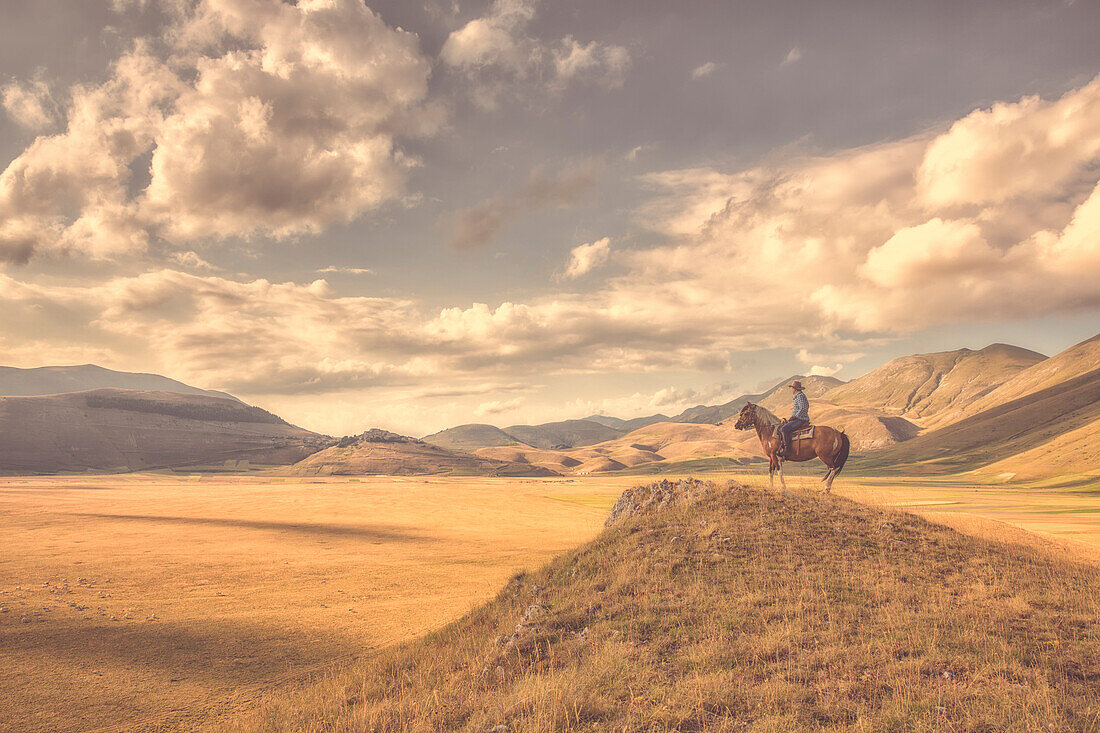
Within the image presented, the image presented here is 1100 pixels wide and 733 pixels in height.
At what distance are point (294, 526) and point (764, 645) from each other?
55.5m

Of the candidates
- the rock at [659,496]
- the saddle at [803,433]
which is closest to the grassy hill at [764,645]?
the rock at [659,496]

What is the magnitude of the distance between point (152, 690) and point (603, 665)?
12610mm

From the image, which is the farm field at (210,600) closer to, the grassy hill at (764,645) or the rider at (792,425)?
the grassy hill at (764,645)

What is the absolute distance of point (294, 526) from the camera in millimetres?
53750

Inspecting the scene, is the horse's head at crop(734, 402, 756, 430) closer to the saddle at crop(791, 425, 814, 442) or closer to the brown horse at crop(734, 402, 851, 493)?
the brown horse at crop(734, 402, 851, 493)

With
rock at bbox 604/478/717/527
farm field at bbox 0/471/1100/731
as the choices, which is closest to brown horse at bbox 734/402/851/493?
→ farm field at bbox 0/471/1100/731

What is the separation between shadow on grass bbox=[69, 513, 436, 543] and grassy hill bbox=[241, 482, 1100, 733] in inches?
1245

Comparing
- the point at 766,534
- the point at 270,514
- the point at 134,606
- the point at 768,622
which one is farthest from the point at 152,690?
Answer: the point at 270,514

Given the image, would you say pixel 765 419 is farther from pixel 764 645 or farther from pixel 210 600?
pixel 210 600

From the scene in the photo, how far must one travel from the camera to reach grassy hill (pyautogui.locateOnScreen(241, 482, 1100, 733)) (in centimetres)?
836

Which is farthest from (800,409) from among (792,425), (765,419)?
(765,419)

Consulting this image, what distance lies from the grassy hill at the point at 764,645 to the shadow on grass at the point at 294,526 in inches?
1245

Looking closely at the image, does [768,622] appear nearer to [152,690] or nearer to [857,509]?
[857,509]

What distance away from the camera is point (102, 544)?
120 feet
